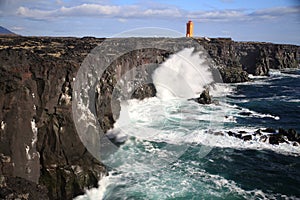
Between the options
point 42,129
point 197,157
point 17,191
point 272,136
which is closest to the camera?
point 17,191

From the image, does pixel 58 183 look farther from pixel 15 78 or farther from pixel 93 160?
pixel 15 78

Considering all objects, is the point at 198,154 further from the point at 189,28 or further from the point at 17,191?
the point at 189,28

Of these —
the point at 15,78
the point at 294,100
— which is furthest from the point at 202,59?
the point at 15,78

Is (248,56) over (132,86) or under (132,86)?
over

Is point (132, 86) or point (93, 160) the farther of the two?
point (132, 86)

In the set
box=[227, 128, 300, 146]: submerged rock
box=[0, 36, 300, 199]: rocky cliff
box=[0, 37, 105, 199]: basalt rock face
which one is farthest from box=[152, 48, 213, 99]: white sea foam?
box=[0, 37, 105, 199]: basalt rock face

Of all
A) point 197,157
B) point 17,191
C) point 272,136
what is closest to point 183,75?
point 272,136

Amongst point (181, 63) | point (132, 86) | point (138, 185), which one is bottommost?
point (138, 185)

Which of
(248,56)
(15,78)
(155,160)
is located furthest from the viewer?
(248,56)
